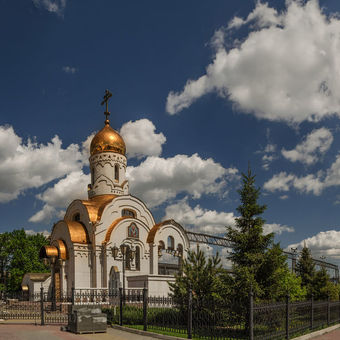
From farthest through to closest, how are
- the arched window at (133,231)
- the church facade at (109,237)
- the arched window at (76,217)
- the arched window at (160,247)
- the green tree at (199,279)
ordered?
the arched window at (76,217) → the arched window at (160,247) → the arched window at (133,231) → the church facade at (109,237) → the green tree at (199,279)

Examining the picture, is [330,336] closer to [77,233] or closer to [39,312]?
[39,312]

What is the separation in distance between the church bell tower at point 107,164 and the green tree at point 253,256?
58.1 feet

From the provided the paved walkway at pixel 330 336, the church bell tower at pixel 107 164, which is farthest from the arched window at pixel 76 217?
the paved walkway at pixel 330 336

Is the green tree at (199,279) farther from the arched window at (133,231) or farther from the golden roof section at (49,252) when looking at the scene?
the golden roof section at (49,252)

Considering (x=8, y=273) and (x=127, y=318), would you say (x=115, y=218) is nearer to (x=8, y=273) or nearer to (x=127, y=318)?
(x=127, y=318)

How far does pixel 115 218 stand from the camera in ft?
90.1

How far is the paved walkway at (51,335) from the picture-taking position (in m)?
12.8

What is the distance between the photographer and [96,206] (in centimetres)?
2788

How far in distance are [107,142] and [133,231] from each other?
823cm

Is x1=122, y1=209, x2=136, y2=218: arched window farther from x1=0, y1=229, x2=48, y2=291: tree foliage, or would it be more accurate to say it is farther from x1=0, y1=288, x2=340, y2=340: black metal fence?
x1=0, y1=229, x2=48, y2=291: tree foliage

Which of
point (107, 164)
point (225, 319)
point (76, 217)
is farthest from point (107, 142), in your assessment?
point (225, 319)

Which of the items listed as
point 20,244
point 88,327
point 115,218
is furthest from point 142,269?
point 20,244

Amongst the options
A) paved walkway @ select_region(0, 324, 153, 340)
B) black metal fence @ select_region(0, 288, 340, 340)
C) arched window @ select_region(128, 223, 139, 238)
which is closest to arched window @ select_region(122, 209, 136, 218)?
arched window @ select_region(128, 223, 139, 238)

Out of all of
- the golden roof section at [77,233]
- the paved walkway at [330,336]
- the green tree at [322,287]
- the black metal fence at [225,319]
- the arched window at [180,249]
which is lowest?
the green tree at [322,287]
